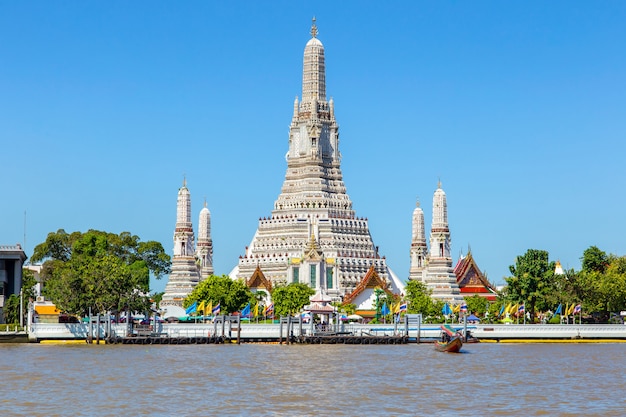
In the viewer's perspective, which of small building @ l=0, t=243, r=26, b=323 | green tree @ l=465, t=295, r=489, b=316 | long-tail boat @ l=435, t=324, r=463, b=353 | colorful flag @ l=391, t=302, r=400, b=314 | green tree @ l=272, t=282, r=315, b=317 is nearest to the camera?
long-tail boat @ l=435, t=324, r=463, b=353

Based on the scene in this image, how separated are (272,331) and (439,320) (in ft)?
88.0

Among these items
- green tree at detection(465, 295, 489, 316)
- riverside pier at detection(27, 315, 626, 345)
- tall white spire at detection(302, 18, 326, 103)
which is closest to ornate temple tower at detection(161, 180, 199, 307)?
tall white spire at detection(302, 18, 326, 103)

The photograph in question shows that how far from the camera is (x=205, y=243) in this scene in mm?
159000

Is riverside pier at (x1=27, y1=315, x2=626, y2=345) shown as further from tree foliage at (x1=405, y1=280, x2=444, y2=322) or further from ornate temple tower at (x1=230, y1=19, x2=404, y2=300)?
ornate temple tower at (x1=230, y1=19, x2=404, y2=300)

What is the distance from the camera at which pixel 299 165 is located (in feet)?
503

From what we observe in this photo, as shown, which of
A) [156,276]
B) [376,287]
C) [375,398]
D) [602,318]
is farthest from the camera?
[156,276]

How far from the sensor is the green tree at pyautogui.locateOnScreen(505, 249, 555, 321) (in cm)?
11450

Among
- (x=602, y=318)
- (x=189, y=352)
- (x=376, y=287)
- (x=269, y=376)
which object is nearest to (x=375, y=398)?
(x=269, y=376)

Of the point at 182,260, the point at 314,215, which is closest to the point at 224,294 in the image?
the point at 182,260

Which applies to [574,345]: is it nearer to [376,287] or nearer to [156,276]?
[376,287]

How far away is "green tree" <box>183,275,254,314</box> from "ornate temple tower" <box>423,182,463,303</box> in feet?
91.3

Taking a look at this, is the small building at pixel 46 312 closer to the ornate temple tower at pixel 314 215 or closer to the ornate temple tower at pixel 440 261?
the ornate temple tower at pixel 314 215

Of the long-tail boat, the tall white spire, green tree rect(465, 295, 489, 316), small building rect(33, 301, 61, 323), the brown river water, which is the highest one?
the tall white spire

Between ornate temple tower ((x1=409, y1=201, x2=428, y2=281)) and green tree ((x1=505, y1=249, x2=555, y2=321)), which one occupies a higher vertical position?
ornate temple tower ((x1=409, y1=201, x2=428, y2=281))
